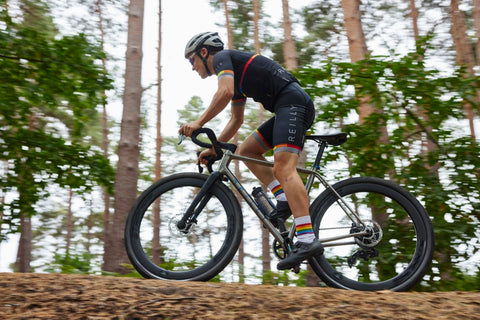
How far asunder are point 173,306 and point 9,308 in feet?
3.37

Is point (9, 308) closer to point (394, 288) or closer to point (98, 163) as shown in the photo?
point (394, 288)

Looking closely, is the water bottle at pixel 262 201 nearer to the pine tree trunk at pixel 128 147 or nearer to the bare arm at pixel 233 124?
the bare arm at pixel 233 124

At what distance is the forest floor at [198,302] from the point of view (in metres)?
2.66

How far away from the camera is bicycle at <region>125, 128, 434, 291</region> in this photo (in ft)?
11.6

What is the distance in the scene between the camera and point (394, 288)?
3494 millimetres

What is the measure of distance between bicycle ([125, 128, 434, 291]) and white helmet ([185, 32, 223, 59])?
2.31ft

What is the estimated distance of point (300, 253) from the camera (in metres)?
3.34

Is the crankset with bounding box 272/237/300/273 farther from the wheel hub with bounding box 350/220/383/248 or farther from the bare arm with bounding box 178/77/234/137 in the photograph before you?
the bare arm with bounding box 178/77/234/137

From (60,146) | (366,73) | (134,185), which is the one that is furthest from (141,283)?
(60,146)

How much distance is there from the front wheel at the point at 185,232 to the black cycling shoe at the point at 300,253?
45 centimetres

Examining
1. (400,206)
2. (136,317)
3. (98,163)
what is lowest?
(136,317)

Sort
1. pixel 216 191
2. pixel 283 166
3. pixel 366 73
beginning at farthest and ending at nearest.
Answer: pixel 366 73, pixel 216 191, pixel 283 166

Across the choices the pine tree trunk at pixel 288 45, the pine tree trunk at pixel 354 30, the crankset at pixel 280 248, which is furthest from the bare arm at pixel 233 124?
the pine tree trunk at pixel 288 45

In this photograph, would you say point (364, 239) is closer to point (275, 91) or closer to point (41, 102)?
point (275, 91)
